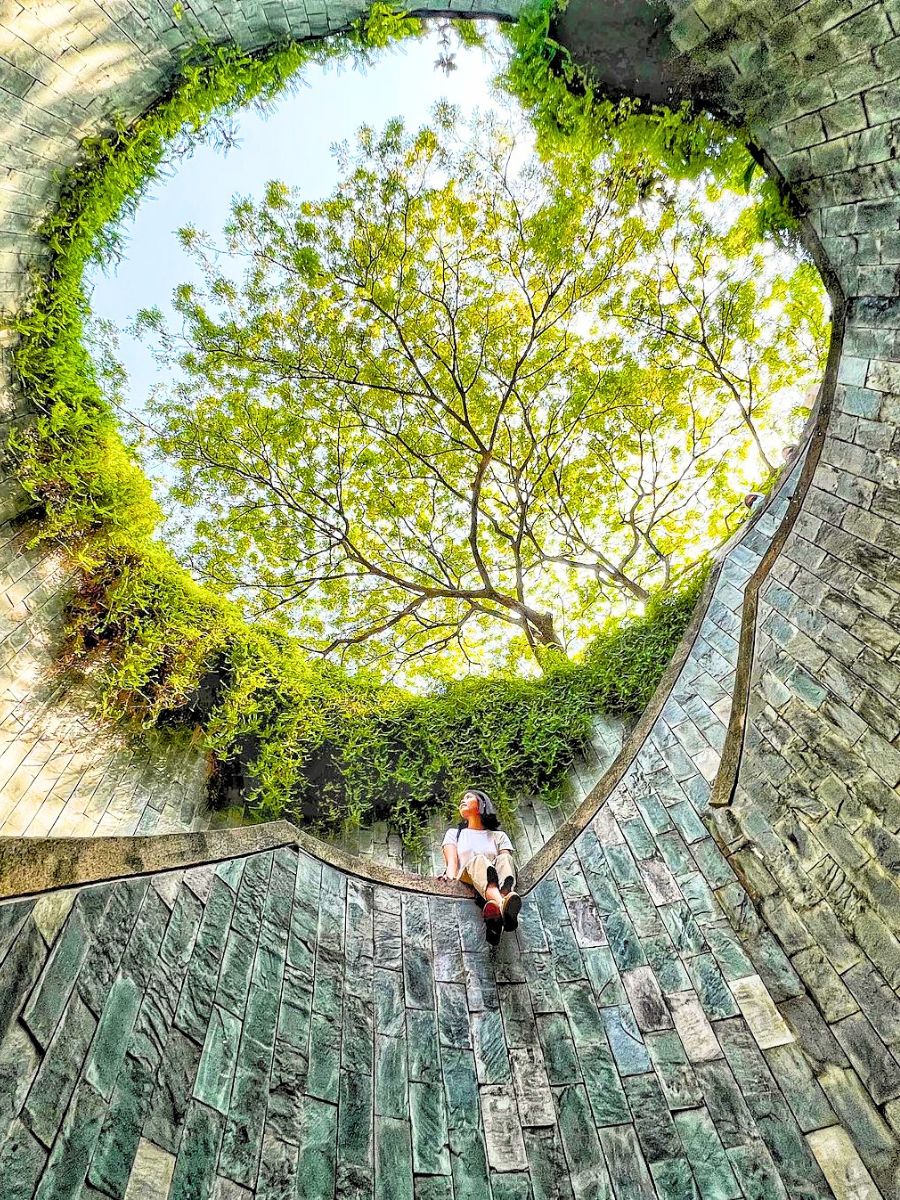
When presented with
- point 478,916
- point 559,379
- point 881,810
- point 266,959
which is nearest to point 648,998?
point 478,916

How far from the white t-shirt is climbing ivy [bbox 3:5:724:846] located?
96cm

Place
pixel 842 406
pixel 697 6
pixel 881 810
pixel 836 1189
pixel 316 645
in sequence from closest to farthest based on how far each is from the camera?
pixel 836 1189
pixel 881 810
pixel 697 6
pixel 842 406
pixel 316 645

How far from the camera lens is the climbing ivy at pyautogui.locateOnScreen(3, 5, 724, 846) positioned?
4059 millimetres

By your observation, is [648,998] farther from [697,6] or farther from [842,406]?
[697,6]

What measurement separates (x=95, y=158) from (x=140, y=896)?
15.2 ft

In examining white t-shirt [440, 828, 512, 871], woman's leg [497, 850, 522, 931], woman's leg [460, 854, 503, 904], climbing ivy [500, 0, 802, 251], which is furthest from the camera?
white t-shirt [440, 828, 512, 871]

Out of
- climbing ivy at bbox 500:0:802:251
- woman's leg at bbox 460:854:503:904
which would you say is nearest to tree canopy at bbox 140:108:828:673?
climbing ivy at bbox 500:0:802:251

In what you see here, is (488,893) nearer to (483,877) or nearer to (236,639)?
(483,877)

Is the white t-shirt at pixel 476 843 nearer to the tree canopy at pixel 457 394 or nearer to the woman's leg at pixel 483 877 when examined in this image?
the woman's leg at pixel 483 877

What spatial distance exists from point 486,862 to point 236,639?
3.02 metres

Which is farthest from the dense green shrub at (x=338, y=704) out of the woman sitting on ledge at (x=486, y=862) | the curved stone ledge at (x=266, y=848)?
the woman sitting on ledge at (x=486, y=862)

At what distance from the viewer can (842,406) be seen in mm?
3904

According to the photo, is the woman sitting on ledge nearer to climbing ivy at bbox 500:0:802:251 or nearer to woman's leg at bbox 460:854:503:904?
woman's leg at bbox 460:854:503:904

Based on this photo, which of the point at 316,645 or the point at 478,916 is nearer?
the point at 478,916
